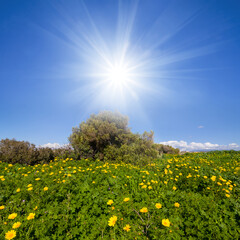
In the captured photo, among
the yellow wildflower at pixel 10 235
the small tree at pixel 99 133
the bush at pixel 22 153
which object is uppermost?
the small tree at pixel 99 133

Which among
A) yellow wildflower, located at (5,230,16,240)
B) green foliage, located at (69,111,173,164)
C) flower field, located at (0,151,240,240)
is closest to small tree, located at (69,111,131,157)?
green foliage, located at (69,111,173,164)

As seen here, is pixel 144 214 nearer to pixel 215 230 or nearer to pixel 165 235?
pixel 165 235

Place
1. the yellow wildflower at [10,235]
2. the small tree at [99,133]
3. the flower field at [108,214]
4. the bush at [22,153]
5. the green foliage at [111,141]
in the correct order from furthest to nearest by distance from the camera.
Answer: the small tree at [99,133]
the green foliage at [111,141]
the bush at [22,153]
the flower field at [108,214]
the yellow wildflower at [10,235]

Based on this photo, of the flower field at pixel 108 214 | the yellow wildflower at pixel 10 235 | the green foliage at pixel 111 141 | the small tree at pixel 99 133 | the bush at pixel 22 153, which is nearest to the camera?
the yellow wildflower at pixel 10 235

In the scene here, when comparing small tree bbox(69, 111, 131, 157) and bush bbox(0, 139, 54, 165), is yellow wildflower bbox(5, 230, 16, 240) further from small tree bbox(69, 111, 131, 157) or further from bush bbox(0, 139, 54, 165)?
small tree bbox(69, 111, 131, 157)

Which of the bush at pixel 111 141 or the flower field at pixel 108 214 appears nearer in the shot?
the flower field at pixel 108 214

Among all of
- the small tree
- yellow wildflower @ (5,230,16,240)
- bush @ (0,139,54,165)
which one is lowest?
yellow wildflower @ (5,230,16,240)

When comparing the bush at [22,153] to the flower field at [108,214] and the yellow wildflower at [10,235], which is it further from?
the yellow wildflower at [10,235]

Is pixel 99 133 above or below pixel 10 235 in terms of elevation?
above

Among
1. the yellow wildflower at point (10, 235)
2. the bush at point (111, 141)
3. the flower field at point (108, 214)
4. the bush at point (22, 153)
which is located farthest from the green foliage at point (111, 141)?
the yellow wildflower at point (10, 235)

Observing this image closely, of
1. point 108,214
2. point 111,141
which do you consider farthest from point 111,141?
point 108,214

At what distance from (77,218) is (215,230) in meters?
2.62

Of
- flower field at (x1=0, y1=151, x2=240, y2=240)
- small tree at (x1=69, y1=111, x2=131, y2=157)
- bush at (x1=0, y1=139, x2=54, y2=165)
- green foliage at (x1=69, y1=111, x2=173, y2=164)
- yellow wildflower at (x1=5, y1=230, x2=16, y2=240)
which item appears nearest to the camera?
yellow wildflower at (x1=5, y1=230, x2=16, y2=240)

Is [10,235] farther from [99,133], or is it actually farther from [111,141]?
[111,141]
